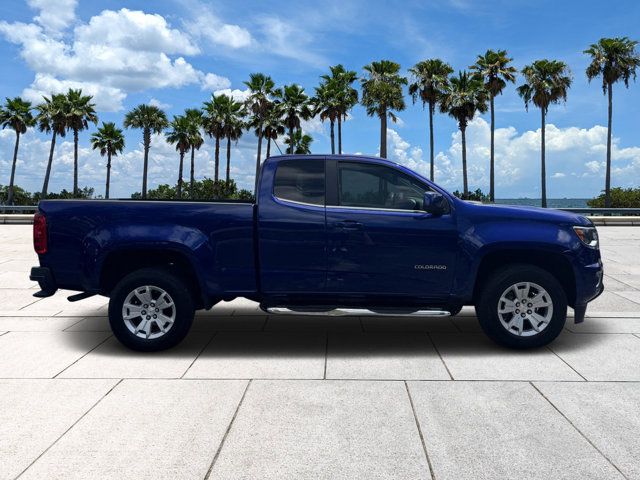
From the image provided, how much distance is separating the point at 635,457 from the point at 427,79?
159 feet

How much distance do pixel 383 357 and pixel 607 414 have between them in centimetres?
214

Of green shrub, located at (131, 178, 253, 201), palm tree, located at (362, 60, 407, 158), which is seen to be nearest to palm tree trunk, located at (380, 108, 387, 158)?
palm tree, located at (362, 60, 407, 158)

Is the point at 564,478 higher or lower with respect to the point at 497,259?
lower

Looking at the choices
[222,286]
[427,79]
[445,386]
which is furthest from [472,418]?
[427,79]

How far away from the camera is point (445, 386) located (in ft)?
15.9

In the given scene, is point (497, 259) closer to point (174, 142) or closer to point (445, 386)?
point (445, 386)

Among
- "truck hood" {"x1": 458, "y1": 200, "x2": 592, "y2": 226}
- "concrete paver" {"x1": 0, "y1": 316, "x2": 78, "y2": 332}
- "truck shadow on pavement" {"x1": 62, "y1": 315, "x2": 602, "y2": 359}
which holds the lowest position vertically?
"truck shadow on pavement" {"x1": 62, "y1": 315, "x2": 602, "y2": 359}

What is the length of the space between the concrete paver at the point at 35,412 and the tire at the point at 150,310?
0.81 metres

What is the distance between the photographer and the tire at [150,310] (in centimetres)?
564

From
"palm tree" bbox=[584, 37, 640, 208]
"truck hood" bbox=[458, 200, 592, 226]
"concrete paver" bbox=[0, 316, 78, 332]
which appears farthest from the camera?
"palm tree" bbox=[584, 37, 640, 208]

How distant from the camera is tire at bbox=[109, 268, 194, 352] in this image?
18.5 ft

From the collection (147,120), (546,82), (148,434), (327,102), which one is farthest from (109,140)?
(148,434)

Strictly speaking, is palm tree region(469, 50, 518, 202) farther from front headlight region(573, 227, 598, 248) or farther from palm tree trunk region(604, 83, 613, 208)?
front headlight region(573, 227, 598, 248)

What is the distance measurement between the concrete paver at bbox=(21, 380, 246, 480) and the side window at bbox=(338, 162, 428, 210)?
2187 mm
